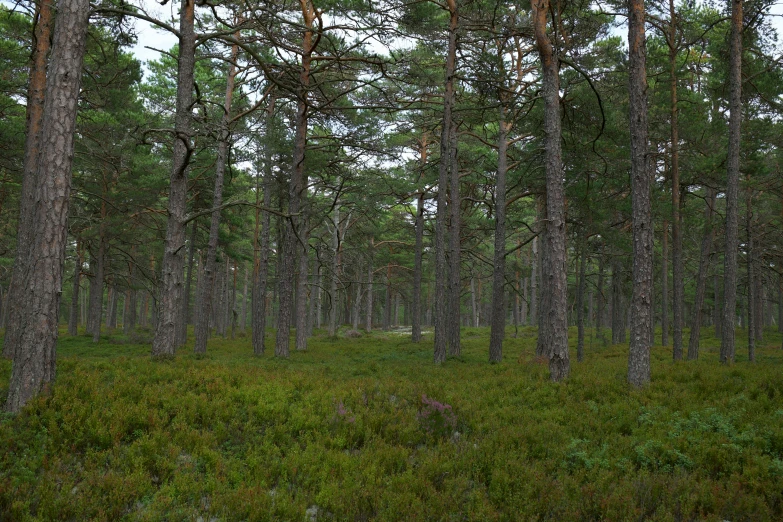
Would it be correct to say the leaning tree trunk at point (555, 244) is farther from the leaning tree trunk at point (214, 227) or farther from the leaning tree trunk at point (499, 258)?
the leaning tree trunk at point (214, 227)

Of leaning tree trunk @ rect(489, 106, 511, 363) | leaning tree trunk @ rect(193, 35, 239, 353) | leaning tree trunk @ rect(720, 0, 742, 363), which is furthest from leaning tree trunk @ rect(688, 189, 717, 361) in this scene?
leaning tree trunk @ rect(193, 35, 239, 353)

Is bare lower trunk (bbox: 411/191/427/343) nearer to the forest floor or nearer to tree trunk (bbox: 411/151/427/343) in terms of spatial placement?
tree trunk (bbox: 411/151/427/343)

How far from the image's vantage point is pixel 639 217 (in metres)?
9.45

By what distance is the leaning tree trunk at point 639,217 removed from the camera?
933 centimetres

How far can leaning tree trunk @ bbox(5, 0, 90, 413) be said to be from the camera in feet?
20.2

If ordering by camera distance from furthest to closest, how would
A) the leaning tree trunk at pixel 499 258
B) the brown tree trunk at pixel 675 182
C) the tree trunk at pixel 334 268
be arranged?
1. the tree trunk at pixel 334 268
2. the brown tree trunk at pixel 675 182
3. the leaning tree trunk at pixel 499 258

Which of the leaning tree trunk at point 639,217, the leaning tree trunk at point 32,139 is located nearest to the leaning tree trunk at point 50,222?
the leaning tree trunk at point 32,139

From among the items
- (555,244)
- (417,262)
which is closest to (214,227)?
(417,262)

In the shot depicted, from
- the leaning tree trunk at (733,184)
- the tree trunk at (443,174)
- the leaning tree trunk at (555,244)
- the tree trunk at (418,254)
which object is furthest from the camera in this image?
the tree trunk at (418,254)

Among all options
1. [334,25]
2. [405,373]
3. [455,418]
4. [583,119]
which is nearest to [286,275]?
[405,373]

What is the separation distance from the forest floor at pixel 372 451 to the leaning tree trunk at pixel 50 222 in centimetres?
51

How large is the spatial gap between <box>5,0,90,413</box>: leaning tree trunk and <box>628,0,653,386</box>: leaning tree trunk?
10096 millimetres

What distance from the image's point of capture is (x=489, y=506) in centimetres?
472

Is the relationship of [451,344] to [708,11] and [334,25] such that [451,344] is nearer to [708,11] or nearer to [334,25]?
[334,25]
